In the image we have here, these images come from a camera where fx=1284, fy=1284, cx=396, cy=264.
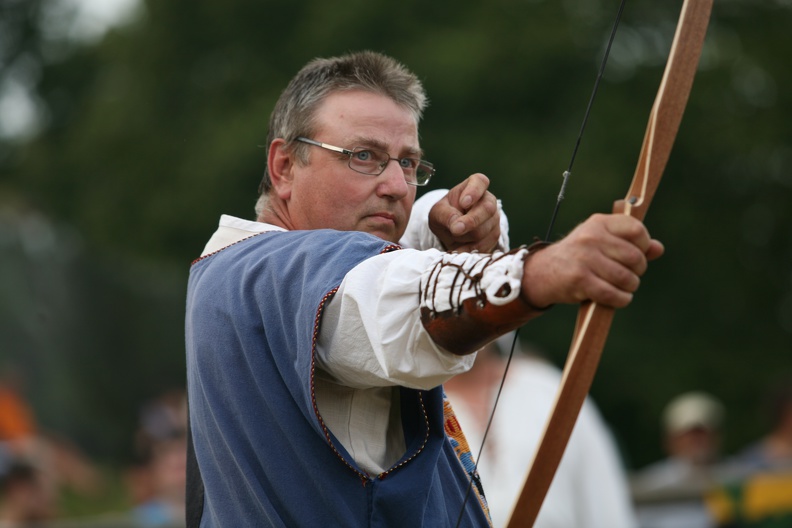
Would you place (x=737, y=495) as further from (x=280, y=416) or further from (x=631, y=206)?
(x=631, y=206)

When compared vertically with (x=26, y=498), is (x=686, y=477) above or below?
above

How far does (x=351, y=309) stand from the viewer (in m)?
2.49

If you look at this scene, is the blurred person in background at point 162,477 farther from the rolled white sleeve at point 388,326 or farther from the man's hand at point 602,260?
the man's hand at point 602,260

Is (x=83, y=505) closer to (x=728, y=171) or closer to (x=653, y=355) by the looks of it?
(x=653, y=355)

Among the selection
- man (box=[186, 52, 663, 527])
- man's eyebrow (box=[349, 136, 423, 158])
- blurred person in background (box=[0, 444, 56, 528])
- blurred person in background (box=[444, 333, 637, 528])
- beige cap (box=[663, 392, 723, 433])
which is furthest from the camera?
beige cap (box=[663, 392, 723, 433])

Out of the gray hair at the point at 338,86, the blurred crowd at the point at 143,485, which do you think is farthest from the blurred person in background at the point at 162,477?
the gray hair at the point at 338,86

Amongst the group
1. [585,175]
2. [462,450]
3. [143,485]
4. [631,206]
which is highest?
[631,206]

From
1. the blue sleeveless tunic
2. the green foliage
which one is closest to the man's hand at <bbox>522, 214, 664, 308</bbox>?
the blue sleeveless tunic

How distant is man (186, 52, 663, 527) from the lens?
2.39 metres

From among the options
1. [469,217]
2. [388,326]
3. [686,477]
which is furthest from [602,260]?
[686,477]

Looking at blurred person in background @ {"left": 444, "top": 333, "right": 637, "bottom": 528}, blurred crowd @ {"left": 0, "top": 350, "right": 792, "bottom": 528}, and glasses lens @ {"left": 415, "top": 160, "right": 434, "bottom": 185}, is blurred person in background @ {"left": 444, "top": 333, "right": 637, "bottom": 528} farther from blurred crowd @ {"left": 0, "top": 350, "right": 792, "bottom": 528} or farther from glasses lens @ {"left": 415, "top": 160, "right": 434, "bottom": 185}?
glasses lens @ {"left": 415, "top": 160, "right": 434, "bottom": 185}

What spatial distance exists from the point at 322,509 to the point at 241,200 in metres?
13.5

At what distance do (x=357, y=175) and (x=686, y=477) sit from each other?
576 centimetres

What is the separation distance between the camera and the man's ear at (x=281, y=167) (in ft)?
10.9
